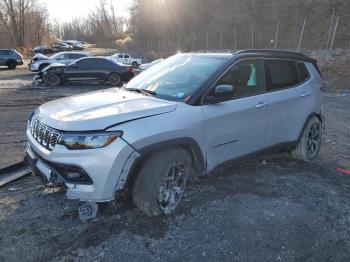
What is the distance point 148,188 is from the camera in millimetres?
3395

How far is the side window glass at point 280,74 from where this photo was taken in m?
4.70

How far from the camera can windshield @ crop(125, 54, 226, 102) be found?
398 centimetres

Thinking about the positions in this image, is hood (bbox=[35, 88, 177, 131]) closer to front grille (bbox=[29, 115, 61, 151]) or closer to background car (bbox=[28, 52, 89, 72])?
front grille (bbox=[29, 115, 61, 151])

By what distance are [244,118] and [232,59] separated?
0.72 meters

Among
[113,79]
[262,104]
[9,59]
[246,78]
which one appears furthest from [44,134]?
[9,59]

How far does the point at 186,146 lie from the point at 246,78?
51.8 inches

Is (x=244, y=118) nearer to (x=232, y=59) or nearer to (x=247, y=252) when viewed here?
(x=232, y=59)

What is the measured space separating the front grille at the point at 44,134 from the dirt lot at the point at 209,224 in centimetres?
82

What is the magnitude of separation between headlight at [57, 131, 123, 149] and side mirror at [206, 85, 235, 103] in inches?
48.7

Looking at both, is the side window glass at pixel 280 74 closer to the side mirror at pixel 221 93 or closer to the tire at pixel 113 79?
the side mirror at pixel 221 93

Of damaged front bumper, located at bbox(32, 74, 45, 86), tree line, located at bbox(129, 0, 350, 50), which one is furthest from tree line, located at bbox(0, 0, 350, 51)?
damaged front bumper, located at bbox(32, 74, 45, 86)

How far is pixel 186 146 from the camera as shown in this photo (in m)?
3.74

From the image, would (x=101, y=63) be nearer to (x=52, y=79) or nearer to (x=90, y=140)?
(x=52, y=79)

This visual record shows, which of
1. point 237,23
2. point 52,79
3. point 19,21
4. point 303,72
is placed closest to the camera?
point 303,72
